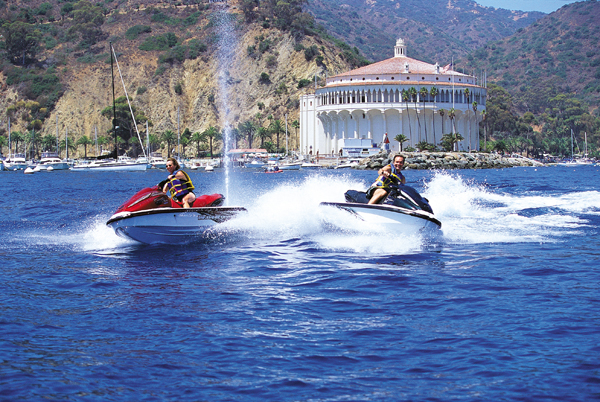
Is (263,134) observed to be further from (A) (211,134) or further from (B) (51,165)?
(B) (51,165)

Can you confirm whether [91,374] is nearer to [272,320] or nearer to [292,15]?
[272,320]

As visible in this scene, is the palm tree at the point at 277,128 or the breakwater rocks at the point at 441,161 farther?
the palm tree at the point at 277,128

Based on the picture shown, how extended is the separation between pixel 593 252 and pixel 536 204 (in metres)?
12.3

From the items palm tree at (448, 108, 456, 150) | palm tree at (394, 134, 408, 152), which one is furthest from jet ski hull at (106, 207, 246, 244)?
palm tree at (448, 108, 456, 150)

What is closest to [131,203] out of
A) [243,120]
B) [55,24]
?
[243,120]

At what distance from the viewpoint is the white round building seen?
120000 millimetres

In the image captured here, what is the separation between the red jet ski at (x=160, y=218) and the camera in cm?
1595

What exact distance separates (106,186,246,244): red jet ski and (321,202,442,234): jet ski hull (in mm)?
3452

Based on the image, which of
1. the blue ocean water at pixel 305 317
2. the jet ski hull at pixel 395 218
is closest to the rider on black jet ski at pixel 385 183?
the jet ski hull at pixel 395 218

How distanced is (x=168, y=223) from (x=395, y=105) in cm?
10735

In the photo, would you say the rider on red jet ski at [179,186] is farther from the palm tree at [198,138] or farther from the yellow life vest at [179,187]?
the palm tree at [198,138]

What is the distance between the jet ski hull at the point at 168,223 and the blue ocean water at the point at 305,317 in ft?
1.18

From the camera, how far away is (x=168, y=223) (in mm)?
16188

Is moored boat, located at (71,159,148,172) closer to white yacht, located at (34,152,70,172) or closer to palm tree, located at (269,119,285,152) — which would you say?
white yacht, located at (34,152,70,172)
